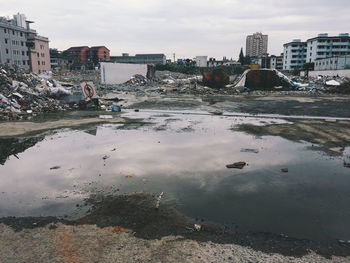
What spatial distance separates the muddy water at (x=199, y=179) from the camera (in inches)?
150

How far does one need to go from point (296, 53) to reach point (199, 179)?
91.0 metres

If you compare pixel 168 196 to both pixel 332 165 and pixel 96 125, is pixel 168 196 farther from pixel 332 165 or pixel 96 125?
pixel 96 125

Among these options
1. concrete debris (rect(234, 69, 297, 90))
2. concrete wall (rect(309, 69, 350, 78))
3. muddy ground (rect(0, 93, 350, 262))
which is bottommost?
muddy ground (rect(0, 93, 350, 262))

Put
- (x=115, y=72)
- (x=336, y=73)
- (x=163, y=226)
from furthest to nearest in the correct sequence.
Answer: (x=336, y=73)
(x=115, y=72)
(x=163, y=226)

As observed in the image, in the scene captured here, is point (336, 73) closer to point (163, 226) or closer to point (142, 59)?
point (163, 226)

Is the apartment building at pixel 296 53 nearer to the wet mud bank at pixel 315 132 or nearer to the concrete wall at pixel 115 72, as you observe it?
the concrete wall at pixel 115 72

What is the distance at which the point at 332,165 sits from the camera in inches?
229

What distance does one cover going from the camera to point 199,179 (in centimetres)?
506

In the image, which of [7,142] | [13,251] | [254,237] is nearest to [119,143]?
[7,142]

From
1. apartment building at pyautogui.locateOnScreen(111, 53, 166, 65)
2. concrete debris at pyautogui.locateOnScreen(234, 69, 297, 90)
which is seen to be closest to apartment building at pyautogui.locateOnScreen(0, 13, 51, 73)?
apartment building at pyautogui.locateOnScreen(111, 53, 166, 65)

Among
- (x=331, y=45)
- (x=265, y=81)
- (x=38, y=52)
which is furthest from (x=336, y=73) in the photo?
(x=38, y=52)

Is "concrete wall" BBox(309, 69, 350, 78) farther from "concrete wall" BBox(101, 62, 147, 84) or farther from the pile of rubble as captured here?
the pile of rubble

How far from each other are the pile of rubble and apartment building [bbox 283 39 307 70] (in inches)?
3277

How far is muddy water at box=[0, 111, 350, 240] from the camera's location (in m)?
3.81
